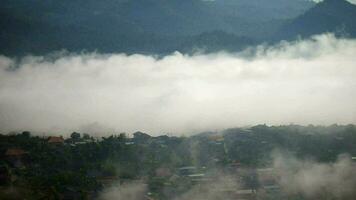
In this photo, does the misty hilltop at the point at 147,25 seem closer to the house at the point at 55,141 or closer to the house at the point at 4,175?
the house at the point at 55,141

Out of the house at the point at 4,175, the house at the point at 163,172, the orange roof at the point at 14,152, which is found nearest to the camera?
the house at the point at 4,175

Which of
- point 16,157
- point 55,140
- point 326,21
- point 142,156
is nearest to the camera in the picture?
point 16,157

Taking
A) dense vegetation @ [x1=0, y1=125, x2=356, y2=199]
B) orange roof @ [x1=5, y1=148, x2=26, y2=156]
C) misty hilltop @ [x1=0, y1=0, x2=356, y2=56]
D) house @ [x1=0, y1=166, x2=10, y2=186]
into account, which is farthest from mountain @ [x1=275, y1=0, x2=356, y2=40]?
house @ [x1=0, y1=166, x2=10, y2=186]

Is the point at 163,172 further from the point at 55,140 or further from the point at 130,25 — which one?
the point at 130,25

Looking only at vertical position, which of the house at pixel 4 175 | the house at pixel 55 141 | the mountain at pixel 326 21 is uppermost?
the mountain at pixel 326 21

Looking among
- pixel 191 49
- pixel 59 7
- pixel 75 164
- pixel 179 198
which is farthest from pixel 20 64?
pixel 179 198

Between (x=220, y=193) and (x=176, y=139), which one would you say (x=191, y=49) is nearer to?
(x=176, y=139)

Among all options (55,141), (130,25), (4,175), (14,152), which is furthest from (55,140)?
(130,25)

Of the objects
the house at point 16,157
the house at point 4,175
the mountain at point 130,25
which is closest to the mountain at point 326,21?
the mountain at point 130,25
